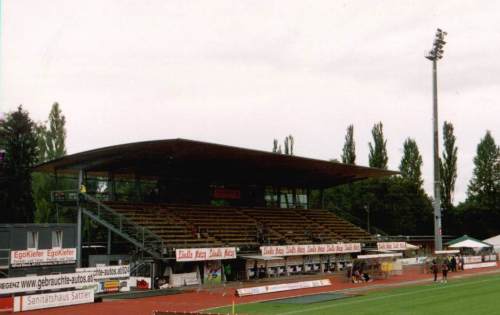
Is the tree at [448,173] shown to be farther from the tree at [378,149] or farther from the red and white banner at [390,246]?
the red and white banner at [390,246]

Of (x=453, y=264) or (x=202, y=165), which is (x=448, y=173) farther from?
(x=202, y=165)

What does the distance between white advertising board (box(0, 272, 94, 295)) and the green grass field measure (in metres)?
8.56

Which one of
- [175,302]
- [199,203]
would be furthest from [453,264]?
[175,302]

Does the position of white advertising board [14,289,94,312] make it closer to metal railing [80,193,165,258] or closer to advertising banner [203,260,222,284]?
metal railing [80,193,165,258]

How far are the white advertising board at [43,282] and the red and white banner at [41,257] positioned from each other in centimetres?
282

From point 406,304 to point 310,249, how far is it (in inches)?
762

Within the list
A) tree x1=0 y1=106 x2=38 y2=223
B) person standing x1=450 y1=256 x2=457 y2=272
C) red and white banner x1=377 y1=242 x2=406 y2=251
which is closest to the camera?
person standing x1=450 y1=256 x2=457 y2=272

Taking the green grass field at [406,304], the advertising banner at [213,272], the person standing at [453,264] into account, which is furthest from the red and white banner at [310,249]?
the green grass field at [406,304]

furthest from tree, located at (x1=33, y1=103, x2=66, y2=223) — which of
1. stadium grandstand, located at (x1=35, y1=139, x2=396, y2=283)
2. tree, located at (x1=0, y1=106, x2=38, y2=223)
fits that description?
stadium grandstand, located at (x1=35, y1=139, x2=396, y2=283)

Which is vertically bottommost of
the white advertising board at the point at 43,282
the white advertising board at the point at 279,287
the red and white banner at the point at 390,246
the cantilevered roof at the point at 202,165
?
the white advertising board at the point at 279,287

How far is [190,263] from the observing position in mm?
44000

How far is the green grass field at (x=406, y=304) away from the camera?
1099 inches

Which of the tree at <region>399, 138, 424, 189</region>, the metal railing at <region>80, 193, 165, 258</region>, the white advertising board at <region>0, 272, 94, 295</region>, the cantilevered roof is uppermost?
the tree at <region>399, 138, 424, 189</region>

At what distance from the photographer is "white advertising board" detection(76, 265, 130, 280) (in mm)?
35787
